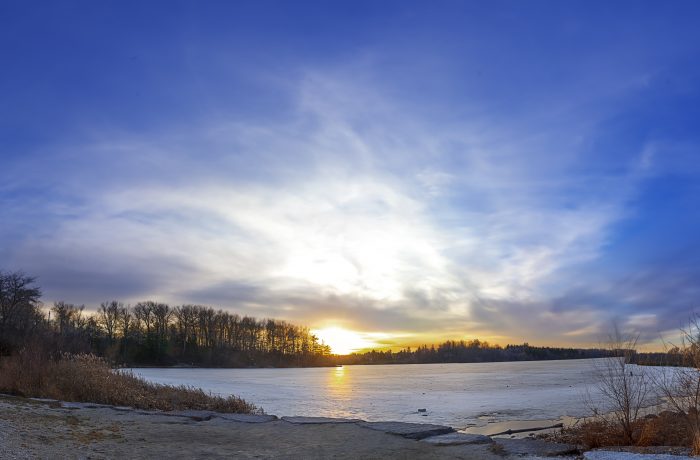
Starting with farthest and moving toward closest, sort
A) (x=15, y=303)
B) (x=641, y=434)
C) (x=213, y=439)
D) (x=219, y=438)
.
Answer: (x=15, y=303) < (x=641, y=434) < (x=219, y=438) < (x=213, y=439)

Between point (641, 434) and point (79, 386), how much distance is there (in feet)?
62.9

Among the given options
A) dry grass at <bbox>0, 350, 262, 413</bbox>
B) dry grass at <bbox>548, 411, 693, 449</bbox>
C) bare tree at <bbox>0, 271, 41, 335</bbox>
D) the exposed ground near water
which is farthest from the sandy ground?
bare tree at <bbox>0, 271, 41, 335</bbox>

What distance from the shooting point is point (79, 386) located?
20656 millimetres

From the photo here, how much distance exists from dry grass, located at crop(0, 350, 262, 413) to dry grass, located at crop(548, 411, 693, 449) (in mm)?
12774

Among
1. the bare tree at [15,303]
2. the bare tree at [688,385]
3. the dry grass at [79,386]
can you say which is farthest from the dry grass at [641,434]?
the bare tree at [15,303]

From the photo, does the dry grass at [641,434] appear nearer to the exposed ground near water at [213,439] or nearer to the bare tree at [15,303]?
A: the exposed ground near water at [213,439]

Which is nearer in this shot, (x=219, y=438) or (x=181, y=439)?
(x=181, y=439)

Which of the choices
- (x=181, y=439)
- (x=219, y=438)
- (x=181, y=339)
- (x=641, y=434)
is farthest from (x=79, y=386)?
(x=181, y=339)

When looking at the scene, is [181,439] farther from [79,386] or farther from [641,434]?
[641,434]

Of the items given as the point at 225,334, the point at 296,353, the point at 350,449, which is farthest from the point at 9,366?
the point at 296,353

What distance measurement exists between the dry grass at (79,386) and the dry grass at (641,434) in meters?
12.8

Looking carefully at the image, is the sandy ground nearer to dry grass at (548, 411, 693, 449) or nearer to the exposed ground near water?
the exposed ground near water

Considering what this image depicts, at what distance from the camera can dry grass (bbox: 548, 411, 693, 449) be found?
13719mm

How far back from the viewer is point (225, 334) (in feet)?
449
